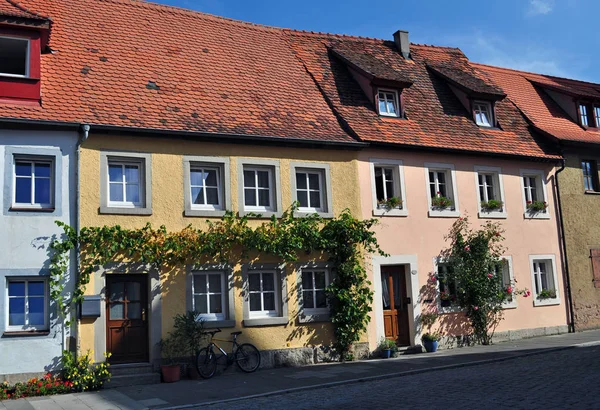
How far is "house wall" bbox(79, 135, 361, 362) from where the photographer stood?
47.6ft

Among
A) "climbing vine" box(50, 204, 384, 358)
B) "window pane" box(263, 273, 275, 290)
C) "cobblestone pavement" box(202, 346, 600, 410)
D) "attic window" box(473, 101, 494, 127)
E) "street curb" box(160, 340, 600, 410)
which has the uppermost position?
"attic window" box(473, 101, 494, 127)

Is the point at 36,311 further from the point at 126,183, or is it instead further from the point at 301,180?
the point at 301,180

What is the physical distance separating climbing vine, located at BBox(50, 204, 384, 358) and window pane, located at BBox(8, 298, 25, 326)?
677 mm

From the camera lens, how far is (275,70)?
19.8 meters

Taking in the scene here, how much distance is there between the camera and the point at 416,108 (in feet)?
68.6

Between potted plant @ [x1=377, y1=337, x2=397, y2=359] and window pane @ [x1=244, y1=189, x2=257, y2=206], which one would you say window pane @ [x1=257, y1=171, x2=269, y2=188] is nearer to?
window pane @ [x1=244, y1=189, x2=257, y2=206]

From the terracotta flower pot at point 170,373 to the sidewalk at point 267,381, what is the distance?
212mm

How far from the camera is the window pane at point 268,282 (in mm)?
16438

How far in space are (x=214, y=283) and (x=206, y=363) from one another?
6.44 feet

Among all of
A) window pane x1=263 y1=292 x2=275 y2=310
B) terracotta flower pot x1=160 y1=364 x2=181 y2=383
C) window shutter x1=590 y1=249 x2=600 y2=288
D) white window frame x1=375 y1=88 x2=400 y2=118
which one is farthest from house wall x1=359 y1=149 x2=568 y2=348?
terracotta flower pot x1=160 y1=364 x2=181 y2=383

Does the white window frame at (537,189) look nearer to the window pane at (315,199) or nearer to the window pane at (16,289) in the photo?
the window pane at (315,199)

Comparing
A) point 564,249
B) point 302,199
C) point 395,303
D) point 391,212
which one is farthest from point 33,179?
point 564,249

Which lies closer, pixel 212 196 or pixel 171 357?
pixel 171 357

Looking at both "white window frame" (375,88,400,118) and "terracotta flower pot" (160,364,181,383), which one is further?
"white window frame" (375,88,400,118)
